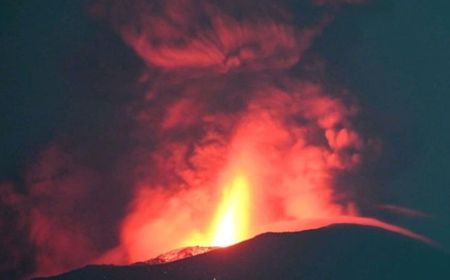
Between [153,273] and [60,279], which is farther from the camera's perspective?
[60,279]

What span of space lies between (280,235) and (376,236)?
9.95 meters

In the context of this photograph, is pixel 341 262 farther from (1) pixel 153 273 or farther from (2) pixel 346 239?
(1) pixel 153 273

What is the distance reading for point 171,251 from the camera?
150 feet

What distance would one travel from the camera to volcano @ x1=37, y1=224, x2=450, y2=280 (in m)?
41.8

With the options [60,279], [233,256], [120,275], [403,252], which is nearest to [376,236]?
[403,252]

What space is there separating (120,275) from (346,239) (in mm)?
21334

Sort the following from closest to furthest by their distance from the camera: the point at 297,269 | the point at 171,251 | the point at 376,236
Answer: the point at 297,269 → the point at 171,251 → the point at 376,236

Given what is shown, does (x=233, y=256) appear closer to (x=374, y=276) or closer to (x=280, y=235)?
(x=280, y=235)

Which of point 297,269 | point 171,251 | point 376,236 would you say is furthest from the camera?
point 376,236

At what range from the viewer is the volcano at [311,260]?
41.8 m

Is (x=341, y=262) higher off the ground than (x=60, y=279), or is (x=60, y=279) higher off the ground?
(x=60, y=279)

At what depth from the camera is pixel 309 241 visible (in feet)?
154

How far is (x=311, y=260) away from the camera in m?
44.0

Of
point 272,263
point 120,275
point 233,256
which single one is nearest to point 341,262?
point 272,263
